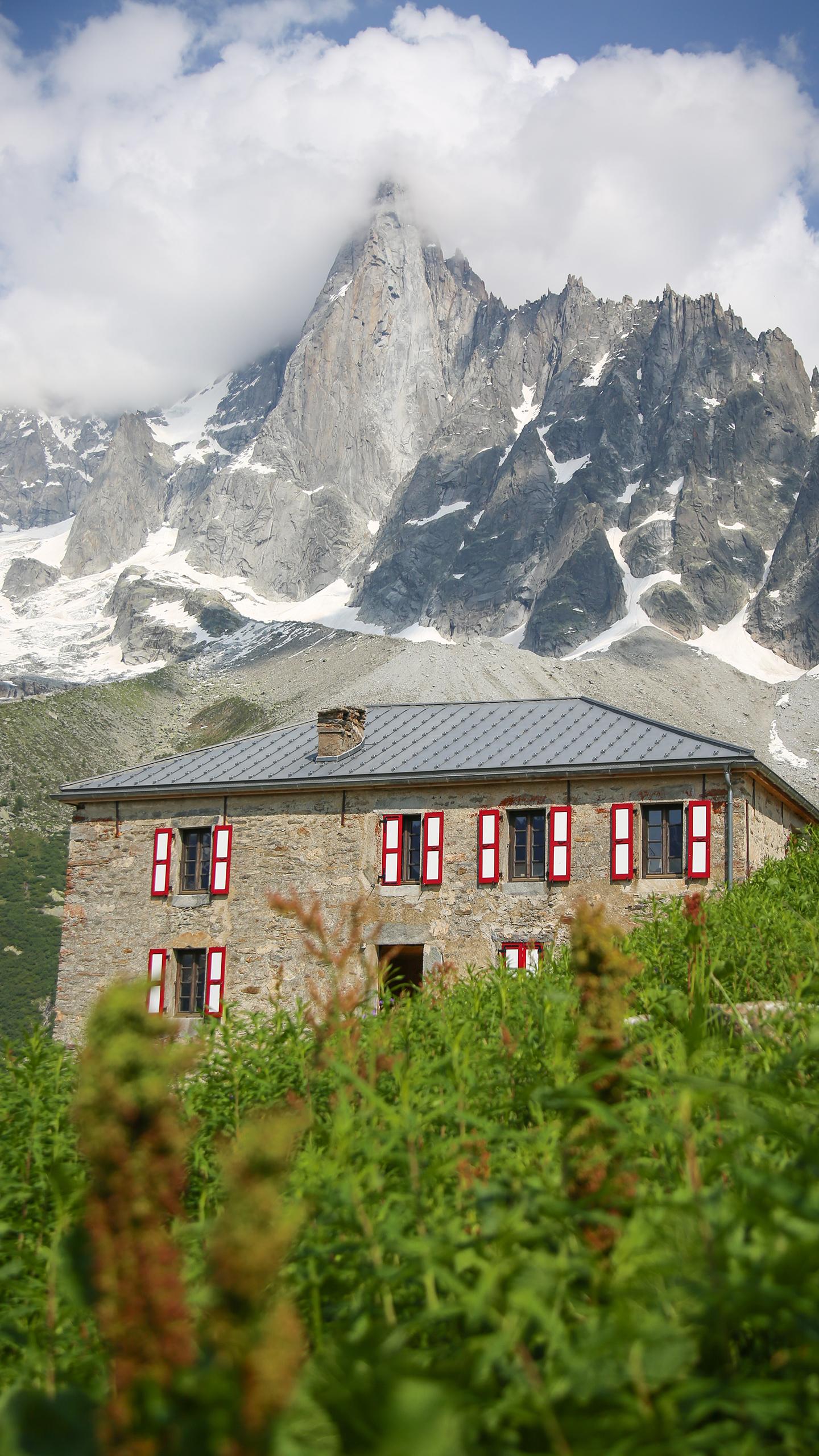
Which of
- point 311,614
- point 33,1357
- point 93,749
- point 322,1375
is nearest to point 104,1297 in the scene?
point 322,1375

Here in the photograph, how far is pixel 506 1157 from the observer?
13.3 feet

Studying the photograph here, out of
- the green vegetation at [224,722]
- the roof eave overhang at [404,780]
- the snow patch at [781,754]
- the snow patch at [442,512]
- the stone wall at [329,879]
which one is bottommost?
the stone wall at [329,879]

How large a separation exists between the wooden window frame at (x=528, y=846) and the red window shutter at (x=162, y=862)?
19.9ft

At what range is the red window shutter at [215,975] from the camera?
733 inches

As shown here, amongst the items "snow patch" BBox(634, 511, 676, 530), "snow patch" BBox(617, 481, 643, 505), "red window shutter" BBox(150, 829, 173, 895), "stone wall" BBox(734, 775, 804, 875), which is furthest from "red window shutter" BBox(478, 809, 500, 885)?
"snow patch" BBox(617, 481, 643, 505)

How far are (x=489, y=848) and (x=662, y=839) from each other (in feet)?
9.02

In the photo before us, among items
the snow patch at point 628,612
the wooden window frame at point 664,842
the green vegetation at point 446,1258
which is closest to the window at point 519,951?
the wooden window frame at point 664,842

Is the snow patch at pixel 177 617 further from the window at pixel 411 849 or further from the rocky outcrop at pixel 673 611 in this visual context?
the window at pixel 411 849

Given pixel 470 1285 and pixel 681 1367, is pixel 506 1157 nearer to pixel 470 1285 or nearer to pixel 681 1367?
pixel 470 1285

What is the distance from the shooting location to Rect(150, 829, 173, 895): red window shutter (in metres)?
19.7

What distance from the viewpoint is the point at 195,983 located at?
63.7 feet

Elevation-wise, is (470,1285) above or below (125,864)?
below

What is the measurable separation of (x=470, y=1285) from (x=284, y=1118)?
122 centimetres

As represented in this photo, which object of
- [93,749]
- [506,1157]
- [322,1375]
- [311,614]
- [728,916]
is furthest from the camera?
[311,614]
